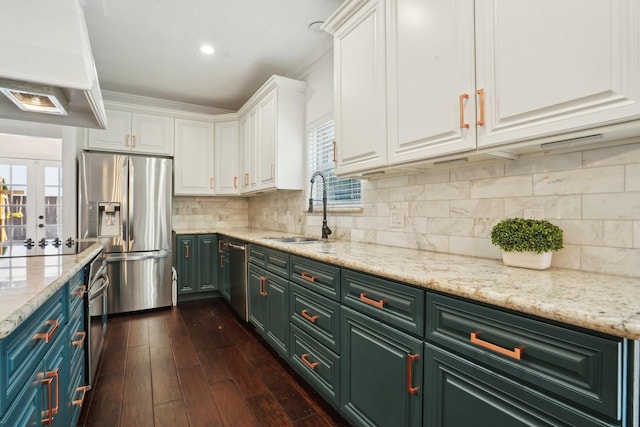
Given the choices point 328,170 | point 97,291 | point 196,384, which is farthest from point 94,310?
point 328,170

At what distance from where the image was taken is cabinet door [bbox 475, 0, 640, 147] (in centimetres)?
92

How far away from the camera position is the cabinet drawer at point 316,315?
1666mm

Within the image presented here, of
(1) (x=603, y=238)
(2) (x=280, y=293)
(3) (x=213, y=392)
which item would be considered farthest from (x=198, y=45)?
(1) (x=603, y=238)

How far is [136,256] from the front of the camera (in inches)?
138

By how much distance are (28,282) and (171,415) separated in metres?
1.13

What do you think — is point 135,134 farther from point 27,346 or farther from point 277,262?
point 27,346

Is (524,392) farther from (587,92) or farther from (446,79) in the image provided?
(446,79)

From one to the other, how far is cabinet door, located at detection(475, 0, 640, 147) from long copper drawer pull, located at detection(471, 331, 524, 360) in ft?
2.39

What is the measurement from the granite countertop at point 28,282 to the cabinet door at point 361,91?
155 centimetres

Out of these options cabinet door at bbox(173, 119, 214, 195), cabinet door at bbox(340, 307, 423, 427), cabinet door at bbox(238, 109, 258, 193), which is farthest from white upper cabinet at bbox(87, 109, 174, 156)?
cabinet door at bbox(340, 307, 423, 427)

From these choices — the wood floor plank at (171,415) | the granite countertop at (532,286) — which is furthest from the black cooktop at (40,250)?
the granite countertop at (532,286)

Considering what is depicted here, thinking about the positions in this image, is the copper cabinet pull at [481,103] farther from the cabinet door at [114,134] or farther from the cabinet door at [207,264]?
the cabinet door at [114,134]

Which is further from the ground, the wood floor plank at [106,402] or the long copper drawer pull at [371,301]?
the long copper drawer pull at [371,301]

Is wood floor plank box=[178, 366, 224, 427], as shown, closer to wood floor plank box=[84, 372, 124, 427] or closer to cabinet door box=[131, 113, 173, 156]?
wood floor plank box=[84, 372, 124, 427]
